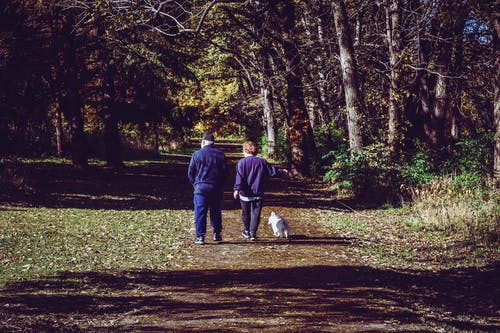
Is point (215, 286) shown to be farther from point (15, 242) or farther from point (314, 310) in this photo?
point (15, 242)

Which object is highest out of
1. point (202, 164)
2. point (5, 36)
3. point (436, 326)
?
point (5, 36)

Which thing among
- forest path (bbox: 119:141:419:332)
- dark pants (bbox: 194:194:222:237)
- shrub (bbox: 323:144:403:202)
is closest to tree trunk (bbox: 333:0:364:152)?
shrub (bbox: 323:144:403:202)

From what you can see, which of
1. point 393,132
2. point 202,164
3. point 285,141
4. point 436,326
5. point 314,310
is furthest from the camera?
point 285,141

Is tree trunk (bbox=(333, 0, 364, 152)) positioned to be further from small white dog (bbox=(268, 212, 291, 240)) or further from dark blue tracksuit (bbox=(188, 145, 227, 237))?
dark blue tracksuit (bbox=(188, 145, 227, 237))

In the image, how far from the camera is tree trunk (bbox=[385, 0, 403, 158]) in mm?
19422

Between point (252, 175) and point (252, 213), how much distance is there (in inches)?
30.3

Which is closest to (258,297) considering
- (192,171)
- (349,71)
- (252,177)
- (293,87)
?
(252,177)

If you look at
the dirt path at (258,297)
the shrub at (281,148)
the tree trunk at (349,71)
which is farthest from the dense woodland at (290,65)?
the dirt path at (258,297)

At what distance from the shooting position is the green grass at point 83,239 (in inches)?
387

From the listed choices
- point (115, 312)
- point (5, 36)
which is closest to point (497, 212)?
point (115, 312)

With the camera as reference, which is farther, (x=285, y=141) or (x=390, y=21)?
(x=285, y=141)

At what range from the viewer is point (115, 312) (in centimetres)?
709

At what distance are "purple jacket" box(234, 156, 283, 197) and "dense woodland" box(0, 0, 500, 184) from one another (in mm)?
6252

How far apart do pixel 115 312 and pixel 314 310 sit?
232cm
